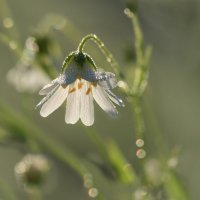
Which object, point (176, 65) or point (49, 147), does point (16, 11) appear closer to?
point (176, 65)

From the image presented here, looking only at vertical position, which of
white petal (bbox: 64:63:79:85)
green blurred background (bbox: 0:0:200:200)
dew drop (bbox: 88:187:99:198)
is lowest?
dew drop (bbox: 88:187:99:198)

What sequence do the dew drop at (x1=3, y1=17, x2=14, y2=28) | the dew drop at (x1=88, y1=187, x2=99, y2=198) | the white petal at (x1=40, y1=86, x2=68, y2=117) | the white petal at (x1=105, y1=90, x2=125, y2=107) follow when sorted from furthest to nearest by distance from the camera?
the dew drop at (x1=3, y1=17, x2=14, y2=28) < the dew drop at (x1=88, y1=187, x2=99, y2=198) < the white petal at (x1=40, y1=86, x2=68, y2=117) < the white petal at (x1=105, y1=90, x2=125, y2=107)

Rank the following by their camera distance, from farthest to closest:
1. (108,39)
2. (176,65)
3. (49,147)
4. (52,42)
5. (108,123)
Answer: (108,39) → (108,123) → (176,65) → (52,42) → (49,147)

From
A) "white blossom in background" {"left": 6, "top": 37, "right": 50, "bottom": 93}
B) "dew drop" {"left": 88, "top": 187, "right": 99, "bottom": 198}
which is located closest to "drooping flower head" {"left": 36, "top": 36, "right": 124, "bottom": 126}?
"dew drop" {"left": 88, "top": 187, "right": 99, "bottom": 198}

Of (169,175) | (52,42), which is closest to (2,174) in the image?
(52,42)

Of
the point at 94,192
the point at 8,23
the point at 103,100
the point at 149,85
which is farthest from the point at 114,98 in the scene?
the point at 149,85

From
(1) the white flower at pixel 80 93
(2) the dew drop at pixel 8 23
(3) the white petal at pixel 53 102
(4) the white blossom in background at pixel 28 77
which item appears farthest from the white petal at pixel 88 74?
(4) the white blossom in background at pixel 28 77

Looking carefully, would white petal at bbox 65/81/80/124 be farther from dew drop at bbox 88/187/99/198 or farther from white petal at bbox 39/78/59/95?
dew drop at bbox 88/187/99/198

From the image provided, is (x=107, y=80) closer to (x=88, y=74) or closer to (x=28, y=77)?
(x=88, y=74)
